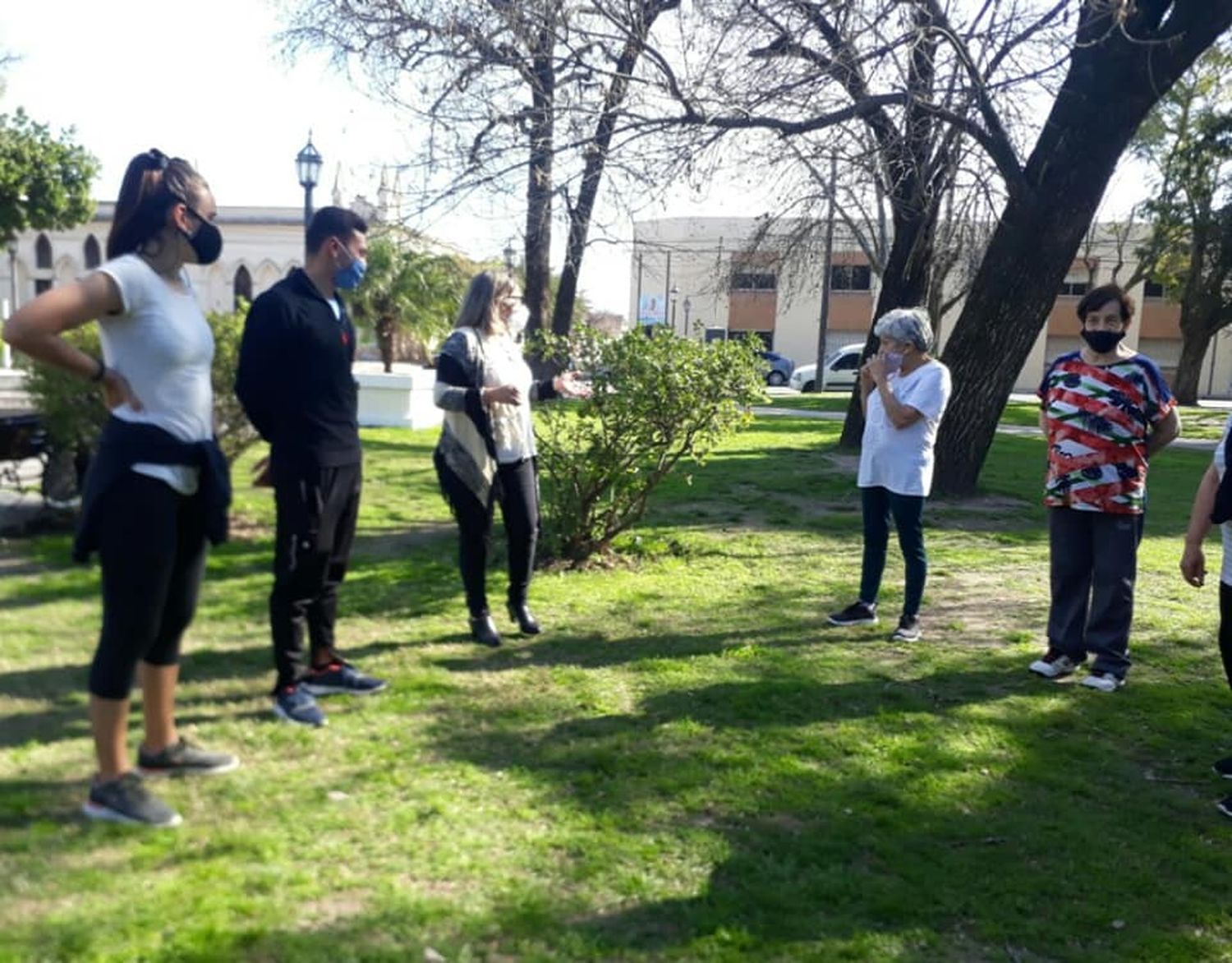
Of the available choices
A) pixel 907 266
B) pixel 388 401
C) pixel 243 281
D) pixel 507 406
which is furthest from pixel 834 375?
pixel 507 406

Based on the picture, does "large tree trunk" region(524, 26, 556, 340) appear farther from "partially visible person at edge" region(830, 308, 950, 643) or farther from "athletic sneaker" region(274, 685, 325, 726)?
"athletic sneaker" region(274, 685, 325, 726)

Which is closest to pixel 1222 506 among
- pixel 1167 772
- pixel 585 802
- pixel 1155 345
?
pixel 1167 772

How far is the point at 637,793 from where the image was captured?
361 centimetres

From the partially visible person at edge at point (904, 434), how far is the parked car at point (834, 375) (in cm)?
3289

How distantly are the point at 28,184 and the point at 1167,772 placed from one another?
Answer: 32.4 metres

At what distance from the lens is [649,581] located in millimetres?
6926

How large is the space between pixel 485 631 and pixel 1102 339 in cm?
326

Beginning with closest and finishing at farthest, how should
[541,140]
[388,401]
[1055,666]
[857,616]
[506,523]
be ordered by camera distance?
[1055,666]
[506,523]
[857,616]
[541,140]
[388,401]

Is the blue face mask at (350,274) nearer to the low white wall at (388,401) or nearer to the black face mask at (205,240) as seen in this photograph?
the black face mask at (205,240)

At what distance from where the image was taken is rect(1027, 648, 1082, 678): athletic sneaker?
16.8ft

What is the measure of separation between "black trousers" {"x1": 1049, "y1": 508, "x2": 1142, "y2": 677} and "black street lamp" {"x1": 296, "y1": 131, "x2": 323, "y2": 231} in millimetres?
12752

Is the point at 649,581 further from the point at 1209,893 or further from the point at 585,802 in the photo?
the point at 1209,893

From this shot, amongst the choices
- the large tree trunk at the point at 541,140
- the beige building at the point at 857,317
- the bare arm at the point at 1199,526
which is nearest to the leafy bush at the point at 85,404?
the large tree trunk at the point at 541,140

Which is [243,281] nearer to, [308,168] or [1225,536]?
[308,168]
